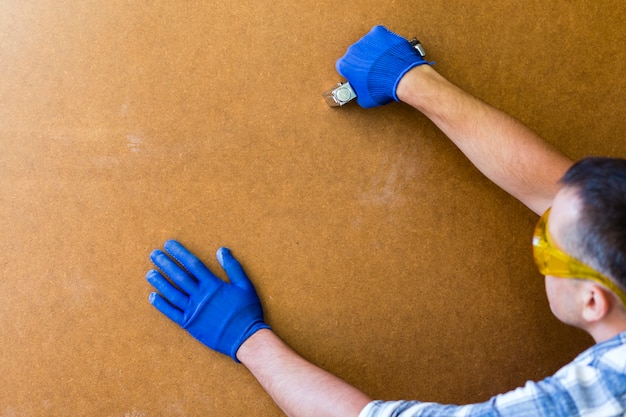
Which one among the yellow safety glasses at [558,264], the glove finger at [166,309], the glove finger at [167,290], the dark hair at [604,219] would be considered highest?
the dark hair at [604,219]

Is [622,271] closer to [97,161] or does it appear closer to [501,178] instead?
[501,178]

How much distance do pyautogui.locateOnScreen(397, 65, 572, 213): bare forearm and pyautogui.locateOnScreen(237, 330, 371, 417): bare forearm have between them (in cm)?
65

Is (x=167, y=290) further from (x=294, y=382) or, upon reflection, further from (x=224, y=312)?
(x=294, y=382)

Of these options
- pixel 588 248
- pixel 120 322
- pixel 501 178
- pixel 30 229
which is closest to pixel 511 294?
pixel 501 178

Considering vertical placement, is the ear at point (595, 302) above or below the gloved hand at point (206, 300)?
above

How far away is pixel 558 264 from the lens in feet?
3.34

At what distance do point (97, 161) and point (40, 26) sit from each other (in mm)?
384

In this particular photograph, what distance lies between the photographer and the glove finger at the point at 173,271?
4.38ft

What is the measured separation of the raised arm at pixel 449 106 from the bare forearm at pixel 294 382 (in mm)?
650

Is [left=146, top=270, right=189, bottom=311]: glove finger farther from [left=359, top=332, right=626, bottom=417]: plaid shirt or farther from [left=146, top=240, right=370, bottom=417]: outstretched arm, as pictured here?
[left=359, top=332, right=626, bottom=417]: plaid shirt

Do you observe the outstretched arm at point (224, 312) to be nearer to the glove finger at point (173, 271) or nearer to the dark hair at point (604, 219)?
the glove finger at point (173, 271)

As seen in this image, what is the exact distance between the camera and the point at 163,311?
1323 mm

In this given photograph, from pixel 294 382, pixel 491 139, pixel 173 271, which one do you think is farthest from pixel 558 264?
pixel 173 271

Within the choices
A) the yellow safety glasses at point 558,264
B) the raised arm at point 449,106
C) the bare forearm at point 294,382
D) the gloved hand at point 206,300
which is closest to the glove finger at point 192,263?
the gloved hand at point 206,300
